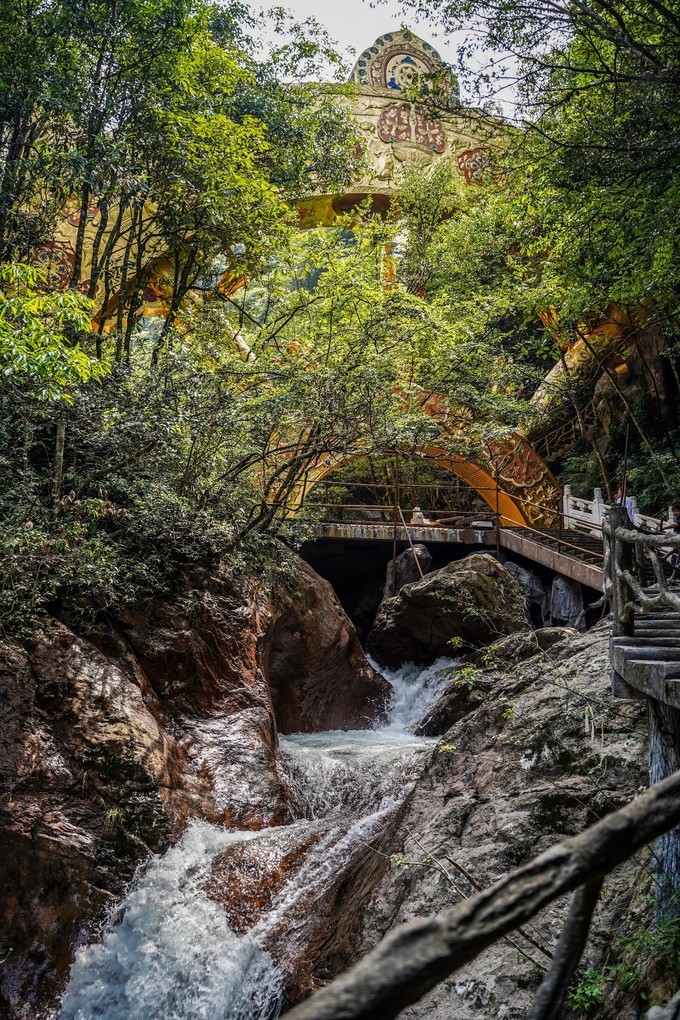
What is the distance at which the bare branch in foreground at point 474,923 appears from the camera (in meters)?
0.89

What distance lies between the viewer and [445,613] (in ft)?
40.7

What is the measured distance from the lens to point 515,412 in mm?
12500

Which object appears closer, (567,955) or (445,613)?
(567,955)

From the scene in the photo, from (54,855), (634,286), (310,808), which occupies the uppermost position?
(634,286)

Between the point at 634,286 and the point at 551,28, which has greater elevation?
the point at 551,28

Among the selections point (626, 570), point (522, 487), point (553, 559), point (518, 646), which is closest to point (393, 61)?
point (522, 487)

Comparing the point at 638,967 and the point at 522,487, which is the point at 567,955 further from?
the point at 522,487

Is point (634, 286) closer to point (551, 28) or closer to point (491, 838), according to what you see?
point (551, 28)

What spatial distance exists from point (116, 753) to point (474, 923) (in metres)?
5.43

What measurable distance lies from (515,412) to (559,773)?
8.94 meters

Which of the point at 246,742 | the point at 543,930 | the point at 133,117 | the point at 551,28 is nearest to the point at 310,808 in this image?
the point at 246,742

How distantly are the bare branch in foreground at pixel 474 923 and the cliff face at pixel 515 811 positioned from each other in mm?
2450

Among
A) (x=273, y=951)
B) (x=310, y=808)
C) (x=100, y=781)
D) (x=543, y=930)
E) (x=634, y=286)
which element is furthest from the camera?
(x=634, y=286)

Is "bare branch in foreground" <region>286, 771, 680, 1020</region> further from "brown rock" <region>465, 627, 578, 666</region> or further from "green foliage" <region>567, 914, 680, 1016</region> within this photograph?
"brown rock" <region>465, 627, 578, 666</region>
